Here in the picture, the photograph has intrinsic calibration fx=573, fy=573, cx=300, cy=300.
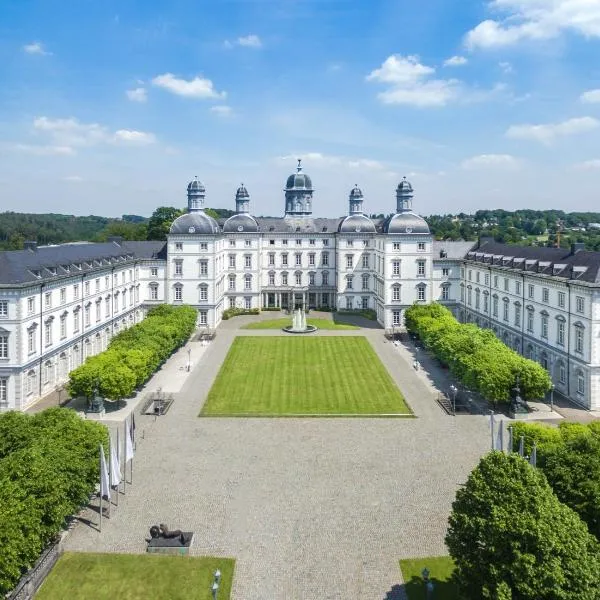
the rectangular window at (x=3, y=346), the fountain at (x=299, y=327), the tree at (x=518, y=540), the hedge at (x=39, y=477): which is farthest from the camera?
the fountain at (x=299, y=327)

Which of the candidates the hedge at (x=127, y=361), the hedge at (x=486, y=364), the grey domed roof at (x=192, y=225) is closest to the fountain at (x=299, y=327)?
the grey domed roof at (x=192, y=225)

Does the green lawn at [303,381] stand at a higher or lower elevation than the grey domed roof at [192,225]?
lower

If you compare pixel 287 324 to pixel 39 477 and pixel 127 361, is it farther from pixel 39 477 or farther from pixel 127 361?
pixel 39 477

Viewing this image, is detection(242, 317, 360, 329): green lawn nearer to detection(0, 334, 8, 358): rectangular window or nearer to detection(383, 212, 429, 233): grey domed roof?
detection(383, 212, 429, 233): grey domed roof

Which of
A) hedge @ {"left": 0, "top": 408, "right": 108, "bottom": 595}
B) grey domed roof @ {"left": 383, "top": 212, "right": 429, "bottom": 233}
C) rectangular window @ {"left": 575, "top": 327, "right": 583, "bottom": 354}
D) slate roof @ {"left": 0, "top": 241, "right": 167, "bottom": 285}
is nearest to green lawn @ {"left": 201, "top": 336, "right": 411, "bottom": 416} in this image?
rectangular window @ {"left": 575, "top": 327, "right": 583, "bottom": 354}

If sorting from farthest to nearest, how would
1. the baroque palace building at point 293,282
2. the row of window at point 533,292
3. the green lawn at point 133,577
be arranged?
the row of window at point 533,292
the baroque palace building at point 293,282
the green lawn at point 133,577

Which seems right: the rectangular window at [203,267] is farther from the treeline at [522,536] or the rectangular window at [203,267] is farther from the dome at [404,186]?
the treeline at [522,536]
